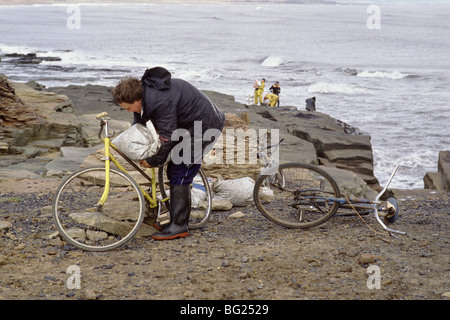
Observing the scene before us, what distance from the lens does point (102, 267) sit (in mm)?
4332

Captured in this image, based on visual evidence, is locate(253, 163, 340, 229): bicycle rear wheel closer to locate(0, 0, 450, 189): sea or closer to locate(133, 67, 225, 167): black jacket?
locate(133, 67, 225, 167): black jacket

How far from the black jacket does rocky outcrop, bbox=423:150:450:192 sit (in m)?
10.1

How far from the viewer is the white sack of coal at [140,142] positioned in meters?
4.56

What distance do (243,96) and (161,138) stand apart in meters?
31.3

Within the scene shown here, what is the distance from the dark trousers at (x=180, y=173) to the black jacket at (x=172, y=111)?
0.32 feet

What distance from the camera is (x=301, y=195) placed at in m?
5.42

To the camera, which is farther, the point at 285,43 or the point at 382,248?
the point at 285,43

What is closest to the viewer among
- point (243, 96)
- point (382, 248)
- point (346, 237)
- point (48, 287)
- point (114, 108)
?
point (48, 287)

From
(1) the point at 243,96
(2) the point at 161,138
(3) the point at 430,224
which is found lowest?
(1) the point at 243,96

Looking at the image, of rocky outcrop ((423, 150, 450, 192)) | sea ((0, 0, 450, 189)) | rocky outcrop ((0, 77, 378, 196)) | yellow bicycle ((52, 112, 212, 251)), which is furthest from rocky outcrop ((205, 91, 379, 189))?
yellow bicycle ((52, 112, 212, 251))

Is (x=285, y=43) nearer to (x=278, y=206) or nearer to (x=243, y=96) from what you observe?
(x=243, y=96)

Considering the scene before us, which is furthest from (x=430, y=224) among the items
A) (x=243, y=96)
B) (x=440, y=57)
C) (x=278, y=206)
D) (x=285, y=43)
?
(x=285, y=43)

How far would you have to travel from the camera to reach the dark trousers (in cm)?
482

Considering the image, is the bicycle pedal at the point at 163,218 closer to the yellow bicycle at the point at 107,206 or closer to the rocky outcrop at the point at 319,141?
the yellow bicycle at the point at 107,206
